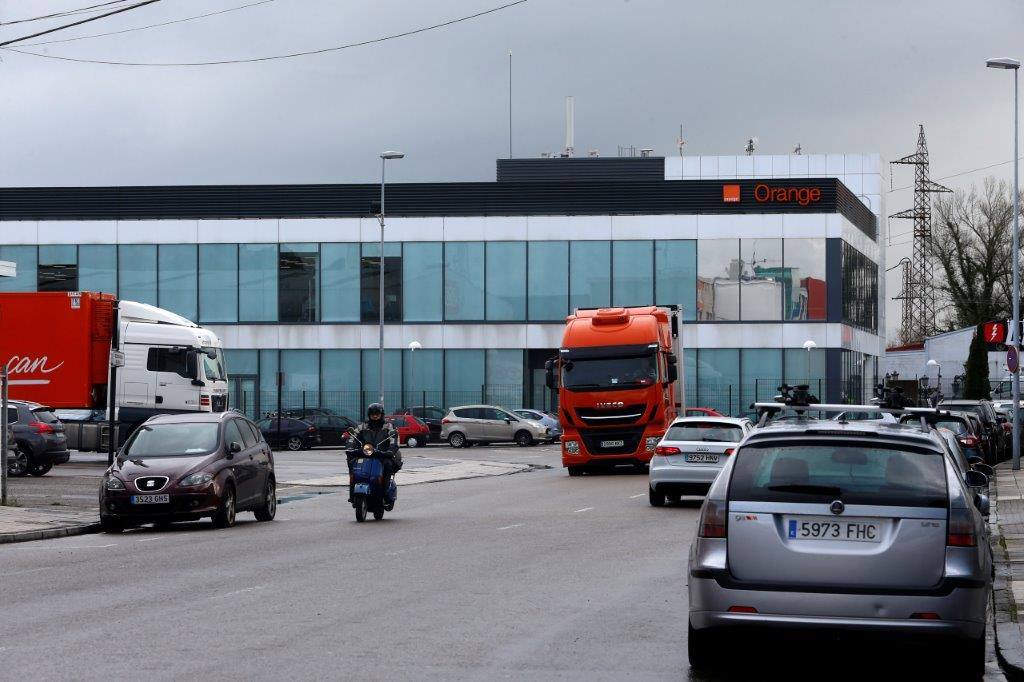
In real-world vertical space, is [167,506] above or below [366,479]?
below

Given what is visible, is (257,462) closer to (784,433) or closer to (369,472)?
(369,472)

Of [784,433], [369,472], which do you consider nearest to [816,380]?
[369,472]

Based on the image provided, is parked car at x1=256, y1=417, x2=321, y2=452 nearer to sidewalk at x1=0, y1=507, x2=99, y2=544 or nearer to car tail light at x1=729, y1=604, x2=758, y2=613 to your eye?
sidewalk at x1=0, y1=507, x2=99, y2=544

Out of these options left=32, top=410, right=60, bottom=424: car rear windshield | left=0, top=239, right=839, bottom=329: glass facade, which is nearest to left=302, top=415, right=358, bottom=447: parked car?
left=0, top=239, right=839, bottom=329: glass facade

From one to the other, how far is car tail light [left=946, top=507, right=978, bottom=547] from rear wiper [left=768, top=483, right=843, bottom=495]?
59 cm

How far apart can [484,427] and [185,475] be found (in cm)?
3540

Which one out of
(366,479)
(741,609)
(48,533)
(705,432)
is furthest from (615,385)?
(741,609)

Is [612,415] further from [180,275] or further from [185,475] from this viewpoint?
[180,275]

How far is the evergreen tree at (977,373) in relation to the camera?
61.8 metres

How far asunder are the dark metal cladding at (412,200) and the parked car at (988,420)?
75.5ft

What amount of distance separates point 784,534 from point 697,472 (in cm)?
1527

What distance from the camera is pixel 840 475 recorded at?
846 centimetres

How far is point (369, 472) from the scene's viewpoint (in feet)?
68.7

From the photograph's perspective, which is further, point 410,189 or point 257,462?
point 410,189
